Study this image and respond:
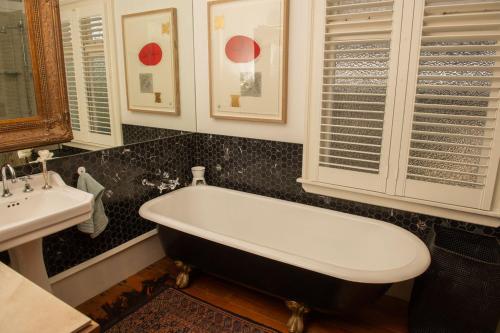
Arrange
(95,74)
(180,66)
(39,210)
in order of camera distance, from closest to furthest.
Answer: (39,210), (95,74), (180,66)

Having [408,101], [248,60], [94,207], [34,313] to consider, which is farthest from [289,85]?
[34,313]

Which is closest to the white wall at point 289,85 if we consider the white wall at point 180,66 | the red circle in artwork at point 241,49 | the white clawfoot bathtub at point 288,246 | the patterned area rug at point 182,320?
the white wall at point 180,66

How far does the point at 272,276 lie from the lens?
7.04ft

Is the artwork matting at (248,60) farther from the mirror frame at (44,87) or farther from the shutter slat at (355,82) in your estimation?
the mirror frame at (44,87)

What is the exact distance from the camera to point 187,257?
2525 millimetres

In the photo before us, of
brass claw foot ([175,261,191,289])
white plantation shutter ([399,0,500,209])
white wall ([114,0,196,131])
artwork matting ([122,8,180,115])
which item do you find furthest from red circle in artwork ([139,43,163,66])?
white plantation shutter ([399,0,500,209])

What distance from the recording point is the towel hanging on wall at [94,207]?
2311 millimetres

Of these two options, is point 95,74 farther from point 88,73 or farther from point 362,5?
point 362,5

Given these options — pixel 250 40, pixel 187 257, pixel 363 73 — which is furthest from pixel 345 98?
pixel 187 257

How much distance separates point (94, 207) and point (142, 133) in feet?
2.63

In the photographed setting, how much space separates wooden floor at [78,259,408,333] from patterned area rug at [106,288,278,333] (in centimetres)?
7

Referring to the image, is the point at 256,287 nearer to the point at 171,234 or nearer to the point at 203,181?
the point at 171,234

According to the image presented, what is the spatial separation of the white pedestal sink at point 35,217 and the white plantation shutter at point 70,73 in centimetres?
41

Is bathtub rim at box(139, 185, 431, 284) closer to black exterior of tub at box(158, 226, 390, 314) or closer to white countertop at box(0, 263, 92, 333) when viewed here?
black exterior of tub at box(158, 226, 390, 314)
